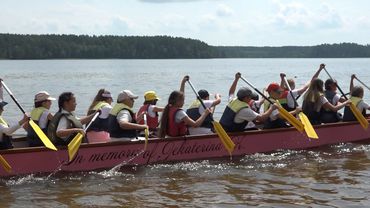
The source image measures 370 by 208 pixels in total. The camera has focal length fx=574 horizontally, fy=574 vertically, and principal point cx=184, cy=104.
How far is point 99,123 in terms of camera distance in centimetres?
1096

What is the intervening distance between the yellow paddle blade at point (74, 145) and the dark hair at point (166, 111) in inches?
76.3

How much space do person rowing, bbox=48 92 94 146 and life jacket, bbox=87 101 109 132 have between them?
1.19 m

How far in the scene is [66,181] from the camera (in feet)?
31.3

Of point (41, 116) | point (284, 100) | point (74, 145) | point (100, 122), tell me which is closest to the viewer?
point (74, 145)

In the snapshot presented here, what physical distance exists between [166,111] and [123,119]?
3.13 ft

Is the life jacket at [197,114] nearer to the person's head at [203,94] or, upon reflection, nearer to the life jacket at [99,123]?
the person's head at [203,94]

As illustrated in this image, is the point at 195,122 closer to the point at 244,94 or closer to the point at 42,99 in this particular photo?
the point at 244,94

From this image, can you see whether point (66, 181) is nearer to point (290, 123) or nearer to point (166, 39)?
point (290, 123)

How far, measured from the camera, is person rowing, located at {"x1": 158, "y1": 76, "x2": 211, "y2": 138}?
1066 centimetres

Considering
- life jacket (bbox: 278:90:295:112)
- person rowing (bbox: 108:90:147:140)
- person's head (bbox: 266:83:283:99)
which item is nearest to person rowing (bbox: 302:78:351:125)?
life jacket (bbox: 278:90:295:112)

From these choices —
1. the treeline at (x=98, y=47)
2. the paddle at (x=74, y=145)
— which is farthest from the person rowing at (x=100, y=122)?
the treeline at (x=98, y=47)

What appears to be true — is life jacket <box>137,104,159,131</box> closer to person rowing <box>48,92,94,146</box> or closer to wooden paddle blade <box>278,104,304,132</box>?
wooden paddle blade <box>278,104,304,132</box>

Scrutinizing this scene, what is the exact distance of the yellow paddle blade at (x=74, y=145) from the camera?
9.28 meters

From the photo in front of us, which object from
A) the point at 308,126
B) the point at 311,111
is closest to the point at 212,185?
the point at 308,126
